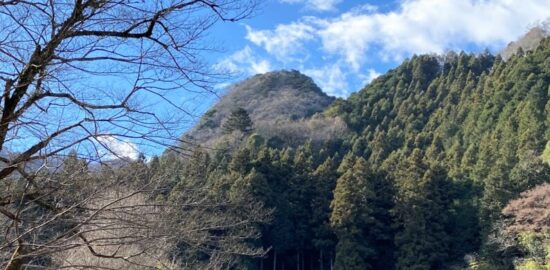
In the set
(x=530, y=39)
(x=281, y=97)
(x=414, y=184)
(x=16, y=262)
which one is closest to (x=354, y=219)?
(x=414, y=184)

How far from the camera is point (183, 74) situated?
2727 millimetres

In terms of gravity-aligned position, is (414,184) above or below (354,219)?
above

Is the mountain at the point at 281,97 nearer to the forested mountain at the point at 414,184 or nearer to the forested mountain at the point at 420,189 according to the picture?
the forested mountain at the point at 414,184

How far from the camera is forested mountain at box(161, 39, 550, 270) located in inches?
805

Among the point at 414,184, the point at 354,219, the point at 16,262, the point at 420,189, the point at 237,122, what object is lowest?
the point at 16,262

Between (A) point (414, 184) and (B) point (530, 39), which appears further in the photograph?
(B) point (530, 39)

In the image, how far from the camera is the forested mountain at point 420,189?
20453 millimetres

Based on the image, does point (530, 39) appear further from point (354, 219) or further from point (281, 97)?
point (354, 219)

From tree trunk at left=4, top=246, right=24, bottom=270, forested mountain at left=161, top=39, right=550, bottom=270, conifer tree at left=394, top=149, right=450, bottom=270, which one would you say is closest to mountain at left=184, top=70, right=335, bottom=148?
forested mountain at left=161, top=39, right=550, bottom=270

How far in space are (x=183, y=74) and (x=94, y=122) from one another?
1.54 ft

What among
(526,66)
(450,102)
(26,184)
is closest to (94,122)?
(26,184)

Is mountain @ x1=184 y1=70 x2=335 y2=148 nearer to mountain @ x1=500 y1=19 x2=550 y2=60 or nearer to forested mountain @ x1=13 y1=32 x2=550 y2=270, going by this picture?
forested mountain @ x1=13 y1=32 x2=550 y2=270

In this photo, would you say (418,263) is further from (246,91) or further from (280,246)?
(246,91)

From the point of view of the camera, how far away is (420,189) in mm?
22000
